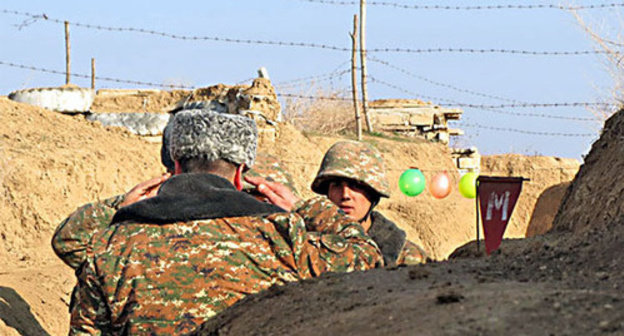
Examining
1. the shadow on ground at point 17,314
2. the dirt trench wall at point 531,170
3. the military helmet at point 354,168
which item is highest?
the military helmet at point 354,168

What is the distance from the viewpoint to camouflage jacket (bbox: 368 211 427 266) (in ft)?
17.1

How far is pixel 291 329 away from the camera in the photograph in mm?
2527

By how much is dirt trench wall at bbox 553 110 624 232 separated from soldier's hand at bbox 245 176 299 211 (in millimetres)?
1398

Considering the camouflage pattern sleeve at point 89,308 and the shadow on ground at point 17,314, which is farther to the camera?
the shadow on ground at point 17,314

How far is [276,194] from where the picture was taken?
3.69 metres

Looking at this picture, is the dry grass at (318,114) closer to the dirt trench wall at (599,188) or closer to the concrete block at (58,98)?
the concrete block at (58,98)

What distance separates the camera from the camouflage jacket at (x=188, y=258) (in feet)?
10.4

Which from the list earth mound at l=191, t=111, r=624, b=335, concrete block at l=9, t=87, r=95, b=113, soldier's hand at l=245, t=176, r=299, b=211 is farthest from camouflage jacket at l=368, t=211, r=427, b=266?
concrete block at l=9, t=87, r=95, b=113

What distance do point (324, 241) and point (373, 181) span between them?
2.17 meters

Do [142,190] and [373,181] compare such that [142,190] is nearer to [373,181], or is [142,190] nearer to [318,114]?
[373,181]

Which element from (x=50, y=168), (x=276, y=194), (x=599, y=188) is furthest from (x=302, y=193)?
(x=276, y=194)

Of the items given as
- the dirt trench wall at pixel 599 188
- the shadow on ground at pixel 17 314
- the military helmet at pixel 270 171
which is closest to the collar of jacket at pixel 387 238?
the military helmet at pixel 270 171

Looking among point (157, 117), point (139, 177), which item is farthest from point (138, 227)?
point (157, 117)

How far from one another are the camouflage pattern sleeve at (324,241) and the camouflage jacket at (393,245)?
67.1 inches
